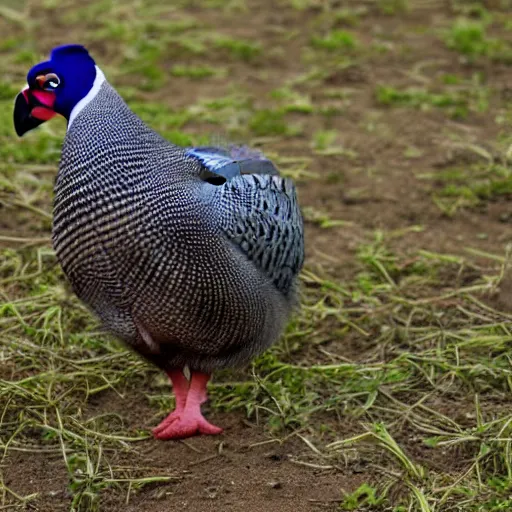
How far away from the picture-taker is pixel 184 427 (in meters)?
4.14

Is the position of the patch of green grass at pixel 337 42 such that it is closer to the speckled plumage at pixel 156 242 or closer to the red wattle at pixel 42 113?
the speckled plumage at pixel 156 242

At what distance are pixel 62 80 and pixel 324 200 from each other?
9.05 ft

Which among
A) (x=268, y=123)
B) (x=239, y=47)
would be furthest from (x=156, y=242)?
(x=239, y=47)

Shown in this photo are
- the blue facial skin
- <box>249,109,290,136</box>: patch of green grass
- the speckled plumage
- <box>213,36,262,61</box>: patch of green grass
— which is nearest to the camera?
the speckled plumage

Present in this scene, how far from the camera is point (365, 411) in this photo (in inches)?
169

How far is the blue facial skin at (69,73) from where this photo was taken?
12.5 ft

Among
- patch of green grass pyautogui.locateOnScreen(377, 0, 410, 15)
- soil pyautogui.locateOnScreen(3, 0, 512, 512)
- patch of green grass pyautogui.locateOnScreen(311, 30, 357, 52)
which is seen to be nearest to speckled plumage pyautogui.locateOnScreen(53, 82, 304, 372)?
soil pyautogui.locateOnScreen(3, 0, 512, 512)

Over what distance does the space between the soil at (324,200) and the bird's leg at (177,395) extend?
77 mm

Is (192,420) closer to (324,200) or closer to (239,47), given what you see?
(324,200)

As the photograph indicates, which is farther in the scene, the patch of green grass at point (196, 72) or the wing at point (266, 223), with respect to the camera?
the patch of green grass at point (196, 72)

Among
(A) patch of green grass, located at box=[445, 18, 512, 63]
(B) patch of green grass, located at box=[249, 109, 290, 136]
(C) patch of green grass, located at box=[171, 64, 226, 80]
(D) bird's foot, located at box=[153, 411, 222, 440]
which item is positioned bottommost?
(D) bird's foot, located at box=[153, 411, 222, 440]

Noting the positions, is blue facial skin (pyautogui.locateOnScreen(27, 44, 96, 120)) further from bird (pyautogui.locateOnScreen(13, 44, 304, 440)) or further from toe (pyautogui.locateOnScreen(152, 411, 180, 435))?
toe (pyautogui.locateOnScreen(152, 411, 180, 435))

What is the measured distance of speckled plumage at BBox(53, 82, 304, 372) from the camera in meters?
3.62

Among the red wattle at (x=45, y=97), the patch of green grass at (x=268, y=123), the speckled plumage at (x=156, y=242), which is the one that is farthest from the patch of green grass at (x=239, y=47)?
the red wattle at (x=45, y=97)
